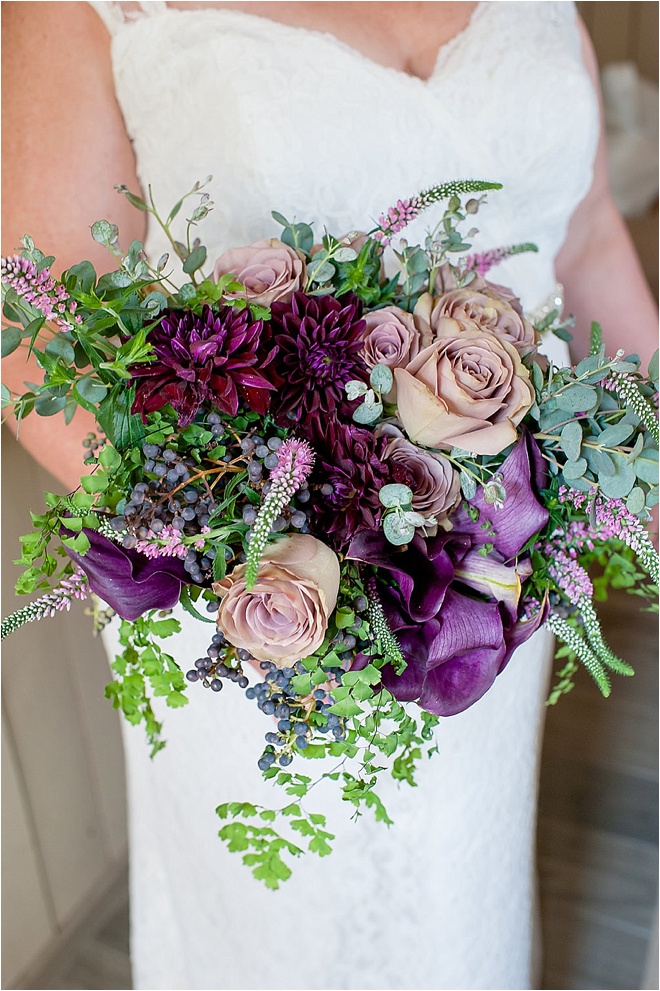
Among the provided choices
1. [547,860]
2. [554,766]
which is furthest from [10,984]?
[554,766]

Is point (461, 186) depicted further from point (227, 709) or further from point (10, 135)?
point (227, 709)

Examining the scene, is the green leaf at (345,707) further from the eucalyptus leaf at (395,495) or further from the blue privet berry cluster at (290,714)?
the eucalyptus leaf at (395,495)

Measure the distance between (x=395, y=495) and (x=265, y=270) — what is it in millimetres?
227

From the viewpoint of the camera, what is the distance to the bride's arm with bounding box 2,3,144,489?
2.67ft

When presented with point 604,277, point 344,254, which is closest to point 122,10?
point 344,254

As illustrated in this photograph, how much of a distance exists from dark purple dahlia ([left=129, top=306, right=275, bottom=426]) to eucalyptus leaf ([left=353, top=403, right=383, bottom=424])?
0.23ft

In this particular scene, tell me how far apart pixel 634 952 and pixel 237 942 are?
98cm

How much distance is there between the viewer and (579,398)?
625 millimetres

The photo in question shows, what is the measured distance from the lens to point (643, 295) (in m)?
1.20

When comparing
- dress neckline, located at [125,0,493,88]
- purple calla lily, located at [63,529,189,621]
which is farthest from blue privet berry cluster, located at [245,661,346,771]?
dress neckline, located at [125,0,493,88]

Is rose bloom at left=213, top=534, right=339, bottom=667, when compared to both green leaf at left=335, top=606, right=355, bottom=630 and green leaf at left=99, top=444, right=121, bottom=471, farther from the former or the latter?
green leaf at left=99, top=444, right=121, bottom=471

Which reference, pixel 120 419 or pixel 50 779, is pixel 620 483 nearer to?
pixel 120 419

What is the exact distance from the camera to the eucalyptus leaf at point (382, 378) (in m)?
0.60

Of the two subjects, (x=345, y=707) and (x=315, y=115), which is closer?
(x=345, y=707)
